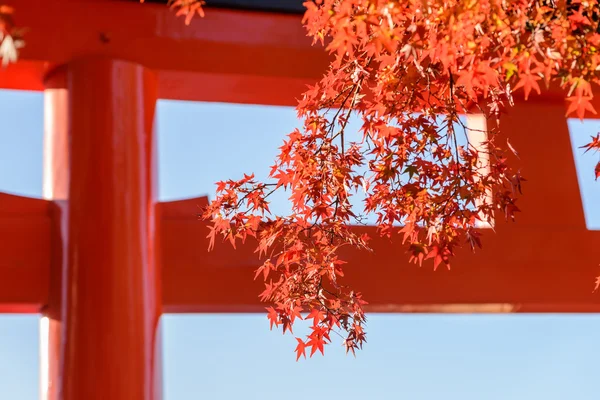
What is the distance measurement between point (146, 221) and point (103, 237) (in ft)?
0.65

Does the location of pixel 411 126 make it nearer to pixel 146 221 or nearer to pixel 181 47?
A: pixel 146 221

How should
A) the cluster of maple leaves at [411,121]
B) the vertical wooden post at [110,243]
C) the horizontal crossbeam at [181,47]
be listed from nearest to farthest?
1. the cluster of maple leaves at [411,121]
2. the vertical wooden post at [110,243]
3. the horizontal crossbeam at [181,47]

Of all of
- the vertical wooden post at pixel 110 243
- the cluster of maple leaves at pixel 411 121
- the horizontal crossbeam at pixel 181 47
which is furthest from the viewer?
the horizontal crossbeam at pixel 181 47

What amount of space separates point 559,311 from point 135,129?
6.47 feet

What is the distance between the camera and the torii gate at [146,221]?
292cm

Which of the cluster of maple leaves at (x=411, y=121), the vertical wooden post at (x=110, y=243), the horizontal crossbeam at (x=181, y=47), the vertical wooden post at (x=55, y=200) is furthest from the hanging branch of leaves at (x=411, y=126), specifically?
the horizontal crossbeam at (x=181, y=47)

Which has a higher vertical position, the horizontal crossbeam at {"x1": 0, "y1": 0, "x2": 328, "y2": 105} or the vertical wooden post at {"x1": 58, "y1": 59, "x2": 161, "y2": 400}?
the horizontal crossbeam at {"x1": 0, "y1": 0, "x2": 328, "y2": 105}

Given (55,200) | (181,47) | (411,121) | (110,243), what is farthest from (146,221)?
(411,121)

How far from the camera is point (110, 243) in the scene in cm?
294

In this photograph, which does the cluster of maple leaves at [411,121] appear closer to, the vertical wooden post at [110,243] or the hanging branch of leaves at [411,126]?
the hanging branch of leaves at [411,126]

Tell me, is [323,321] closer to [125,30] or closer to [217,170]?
[125,30]

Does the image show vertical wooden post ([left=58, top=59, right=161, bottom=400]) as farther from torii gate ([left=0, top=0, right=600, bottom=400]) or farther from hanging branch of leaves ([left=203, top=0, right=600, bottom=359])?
hanging branch of leaves ([left=203, top=0, right=600, bottom=359])

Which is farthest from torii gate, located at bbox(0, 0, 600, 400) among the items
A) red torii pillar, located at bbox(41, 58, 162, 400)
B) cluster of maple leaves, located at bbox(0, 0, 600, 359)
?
cluster of maple leaves, located at bbox(0, 0, 600, 359)

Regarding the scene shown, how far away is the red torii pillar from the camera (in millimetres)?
2861
